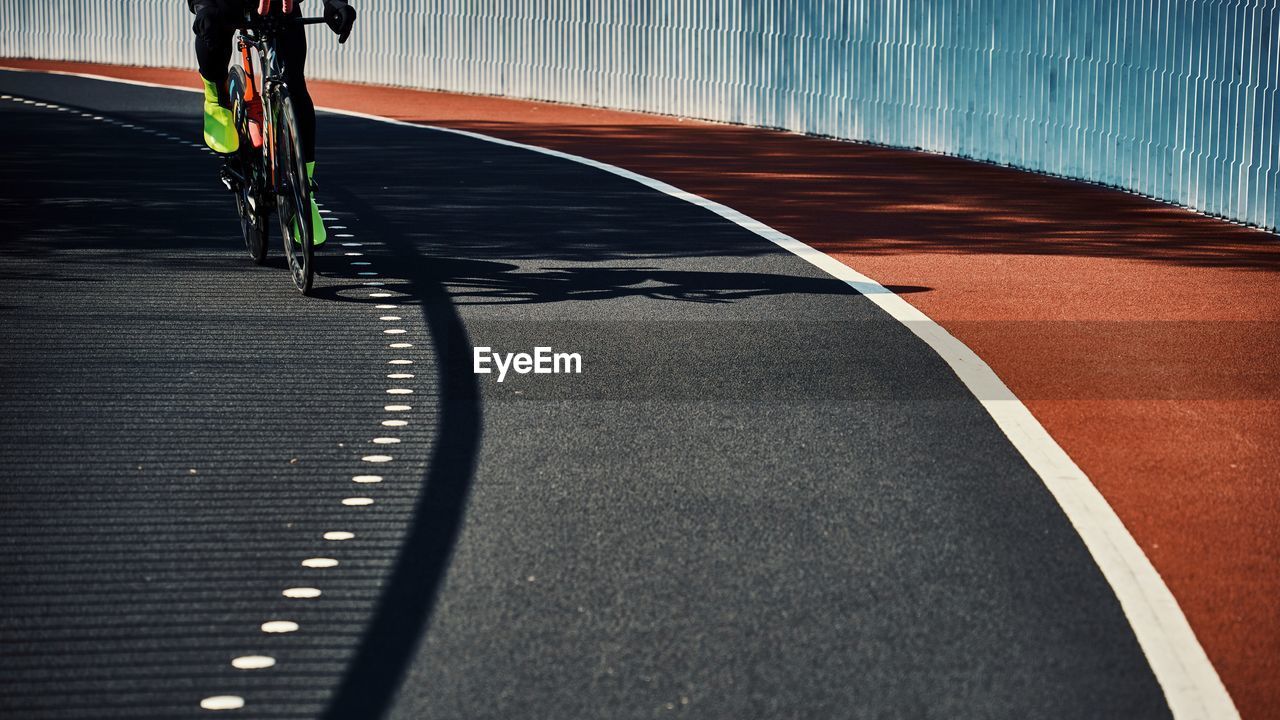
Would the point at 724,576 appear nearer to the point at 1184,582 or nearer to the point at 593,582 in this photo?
the point at 593,582

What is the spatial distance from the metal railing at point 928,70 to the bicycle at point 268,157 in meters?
6.81

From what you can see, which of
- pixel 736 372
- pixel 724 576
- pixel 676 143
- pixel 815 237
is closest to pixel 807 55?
pixel 676 143

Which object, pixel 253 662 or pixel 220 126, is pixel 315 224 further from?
pixel 253 662

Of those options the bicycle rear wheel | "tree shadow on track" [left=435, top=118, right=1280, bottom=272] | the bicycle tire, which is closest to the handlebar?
the bicycle rear wheel

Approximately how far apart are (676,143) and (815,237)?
7.20 meters

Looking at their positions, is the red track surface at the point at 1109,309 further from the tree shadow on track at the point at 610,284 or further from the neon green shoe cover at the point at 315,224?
the neon green shoe cover at the point at 315,224

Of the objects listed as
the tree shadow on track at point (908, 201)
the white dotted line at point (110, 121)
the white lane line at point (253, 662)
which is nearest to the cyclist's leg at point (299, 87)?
the tree shadow on track at point (908, 201)

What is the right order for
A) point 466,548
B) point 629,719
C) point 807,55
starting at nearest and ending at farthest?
point 629,719 < point 466,548 < point 807,55

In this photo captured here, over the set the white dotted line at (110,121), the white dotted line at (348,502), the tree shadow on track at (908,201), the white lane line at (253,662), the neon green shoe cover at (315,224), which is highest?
the neon green shoe cover at (315,224)

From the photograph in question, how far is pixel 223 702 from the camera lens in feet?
13.9

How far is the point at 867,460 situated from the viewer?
20.7 ft

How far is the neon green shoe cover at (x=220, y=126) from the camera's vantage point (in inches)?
383

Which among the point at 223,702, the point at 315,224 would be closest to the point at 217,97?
the point at 315,224

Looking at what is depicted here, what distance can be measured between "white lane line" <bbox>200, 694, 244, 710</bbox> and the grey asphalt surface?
0.11 feet
